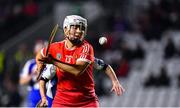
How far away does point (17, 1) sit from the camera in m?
24.7

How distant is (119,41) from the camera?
67.4ft

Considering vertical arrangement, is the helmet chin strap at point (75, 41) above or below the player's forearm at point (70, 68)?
above

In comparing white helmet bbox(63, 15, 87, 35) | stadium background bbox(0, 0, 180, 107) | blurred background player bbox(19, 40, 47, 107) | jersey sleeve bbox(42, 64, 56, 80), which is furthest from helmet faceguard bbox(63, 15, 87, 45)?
stadium background bbox(0, 0, 180, 107)

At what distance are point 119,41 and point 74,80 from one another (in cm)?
1198

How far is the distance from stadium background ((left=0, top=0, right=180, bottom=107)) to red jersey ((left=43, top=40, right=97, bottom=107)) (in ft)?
32.3

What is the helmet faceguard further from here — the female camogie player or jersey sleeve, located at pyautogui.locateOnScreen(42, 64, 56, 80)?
jersey sleeve, located at pyautogui.locateOnScreen(42, 64, 56, 80)

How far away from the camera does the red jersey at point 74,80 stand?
28.3 feet

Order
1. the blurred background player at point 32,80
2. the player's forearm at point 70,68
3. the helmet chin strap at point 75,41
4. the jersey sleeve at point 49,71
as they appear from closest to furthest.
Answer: the player's forearm at point 70,68 → the helmet chin strap at point 75,41 → the jersey sleeve at point 49,71 → the blurred background player at point 32,80

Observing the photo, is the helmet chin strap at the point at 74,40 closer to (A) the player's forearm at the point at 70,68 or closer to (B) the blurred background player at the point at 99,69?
(A) the player's forearm at the point at 70,68

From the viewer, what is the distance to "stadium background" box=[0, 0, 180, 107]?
1886 cm

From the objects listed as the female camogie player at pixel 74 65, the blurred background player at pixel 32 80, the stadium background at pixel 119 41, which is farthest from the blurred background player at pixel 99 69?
the stadium background at pixel 119 41

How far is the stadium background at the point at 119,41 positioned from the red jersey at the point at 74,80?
985cm

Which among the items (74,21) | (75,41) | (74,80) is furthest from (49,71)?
(74,21)

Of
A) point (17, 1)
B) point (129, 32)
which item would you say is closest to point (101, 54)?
point (129, 32)
